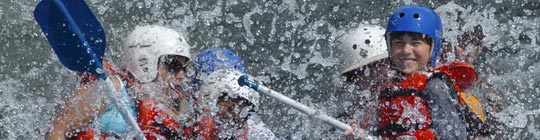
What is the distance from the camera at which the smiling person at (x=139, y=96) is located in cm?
433

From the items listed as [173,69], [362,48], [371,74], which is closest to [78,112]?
[173,69]

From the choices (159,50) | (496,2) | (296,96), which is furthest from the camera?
(496,2)

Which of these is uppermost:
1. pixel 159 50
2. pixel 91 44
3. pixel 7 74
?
pixel 91 44

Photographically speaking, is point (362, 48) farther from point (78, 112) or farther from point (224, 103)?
point (78, 112)

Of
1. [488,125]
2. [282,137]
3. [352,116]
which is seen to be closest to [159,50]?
[282,137]

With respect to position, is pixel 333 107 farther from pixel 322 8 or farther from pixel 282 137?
pixel 322 8

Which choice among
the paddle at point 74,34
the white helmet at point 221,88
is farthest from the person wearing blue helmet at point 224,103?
the paddle at point 74,34

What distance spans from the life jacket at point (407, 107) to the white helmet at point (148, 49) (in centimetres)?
112

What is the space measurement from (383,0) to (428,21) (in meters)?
3.01

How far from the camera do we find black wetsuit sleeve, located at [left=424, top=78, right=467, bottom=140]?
161 inches

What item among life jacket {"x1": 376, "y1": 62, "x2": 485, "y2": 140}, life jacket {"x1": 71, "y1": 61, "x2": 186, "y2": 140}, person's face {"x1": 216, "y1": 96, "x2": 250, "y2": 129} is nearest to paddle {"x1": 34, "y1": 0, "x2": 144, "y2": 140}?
life jacket {"x1": 71, "y1": 61, "x2": 186, "y2": 140}

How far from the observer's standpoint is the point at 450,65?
4590mm

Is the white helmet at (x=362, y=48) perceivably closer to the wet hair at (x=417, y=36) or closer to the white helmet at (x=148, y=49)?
the wet hair at (x=417, y=36)

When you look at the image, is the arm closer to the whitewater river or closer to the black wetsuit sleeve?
the black wetsuit sleeve
